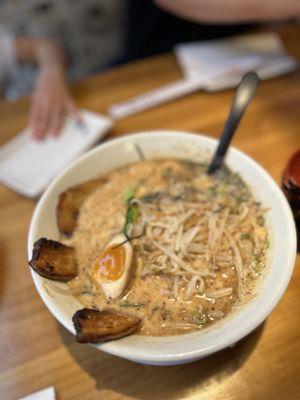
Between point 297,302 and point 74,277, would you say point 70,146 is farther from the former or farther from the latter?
point 297,302

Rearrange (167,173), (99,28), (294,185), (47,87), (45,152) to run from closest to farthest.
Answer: (294,185) < (167,173) < (45,152) < (47,87) < (99,28)

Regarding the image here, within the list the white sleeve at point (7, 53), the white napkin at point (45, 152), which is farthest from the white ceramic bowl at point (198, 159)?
the white sleeve at point (7, 53)

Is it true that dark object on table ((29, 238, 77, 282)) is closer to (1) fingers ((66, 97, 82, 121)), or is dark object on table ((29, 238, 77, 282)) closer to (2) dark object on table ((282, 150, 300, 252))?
(2) dark object on table ((282, 150, 300, 252))

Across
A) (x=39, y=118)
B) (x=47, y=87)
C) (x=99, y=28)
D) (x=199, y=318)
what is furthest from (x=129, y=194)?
(x=99, y=28)

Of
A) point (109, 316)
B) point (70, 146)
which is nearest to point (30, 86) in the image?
point (70, 146)

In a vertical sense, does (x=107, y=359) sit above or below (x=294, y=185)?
below

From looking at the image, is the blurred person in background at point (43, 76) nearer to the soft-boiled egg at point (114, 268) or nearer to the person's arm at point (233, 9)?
the person's arm at point (233, 9)

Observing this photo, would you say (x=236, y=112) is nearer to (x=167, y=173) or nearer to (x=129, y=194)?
(x=167, y=173)
